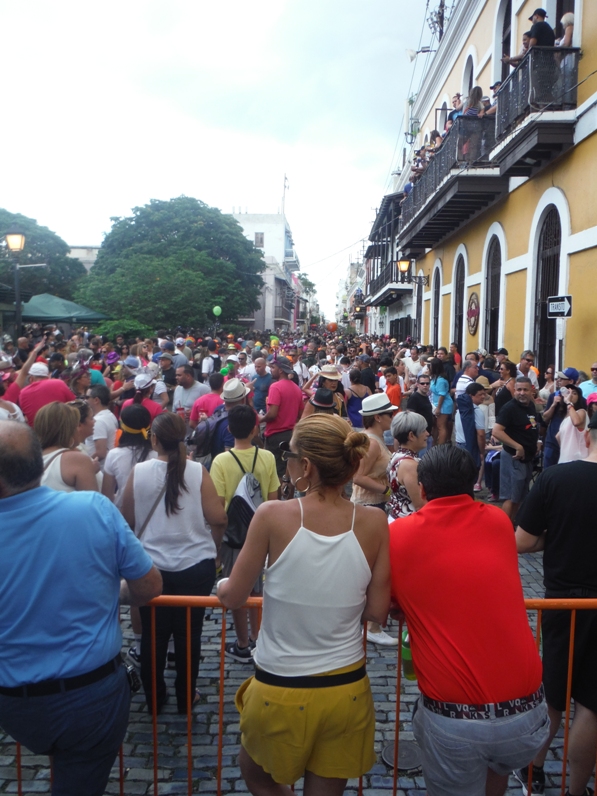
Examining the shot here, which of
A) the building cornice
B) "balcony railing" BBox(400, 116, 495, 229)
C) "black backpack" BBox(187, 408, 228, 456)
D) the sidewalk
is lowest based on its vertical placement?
the sidewalk

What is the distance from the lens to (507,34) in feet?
48.2

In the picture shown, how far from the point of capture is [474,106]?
48.5 ft

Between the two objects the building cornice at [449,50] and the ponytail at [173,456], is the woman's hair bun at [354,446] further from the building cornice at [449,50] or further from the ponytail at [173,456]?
the building cornice at [449,50]

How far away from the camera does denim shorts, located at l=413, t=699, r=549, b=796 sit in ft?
7.03

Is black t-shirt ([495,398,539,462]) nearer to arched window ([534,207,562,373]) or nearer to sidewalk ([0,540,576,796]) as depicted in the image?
sidewalk ([0,540,576,796])

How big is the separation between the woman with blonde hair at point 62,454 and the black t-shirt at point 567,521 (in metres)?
2.43

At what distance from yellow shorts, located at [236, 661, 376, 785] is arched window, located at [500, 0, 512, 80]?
1537 cm

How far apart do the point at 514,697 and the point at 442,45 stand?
22.6m

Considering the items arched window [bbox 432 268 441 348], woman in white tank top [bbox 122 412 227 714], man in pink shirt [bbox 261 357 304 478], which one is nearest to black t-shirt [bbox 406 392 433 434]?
man in pink shirt [bbox 261 357 304 478]

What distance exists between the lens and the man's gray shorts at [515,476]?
6895mm

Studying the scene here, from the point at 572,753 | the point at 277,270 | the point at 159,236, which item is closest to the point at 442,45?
the point at 572,753

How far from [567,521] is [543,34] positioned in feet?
33.9

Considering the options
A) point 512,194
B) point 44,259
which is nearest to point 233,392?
point 512,194

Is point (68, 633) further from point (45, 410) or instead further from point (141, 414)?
point (141, 414)
